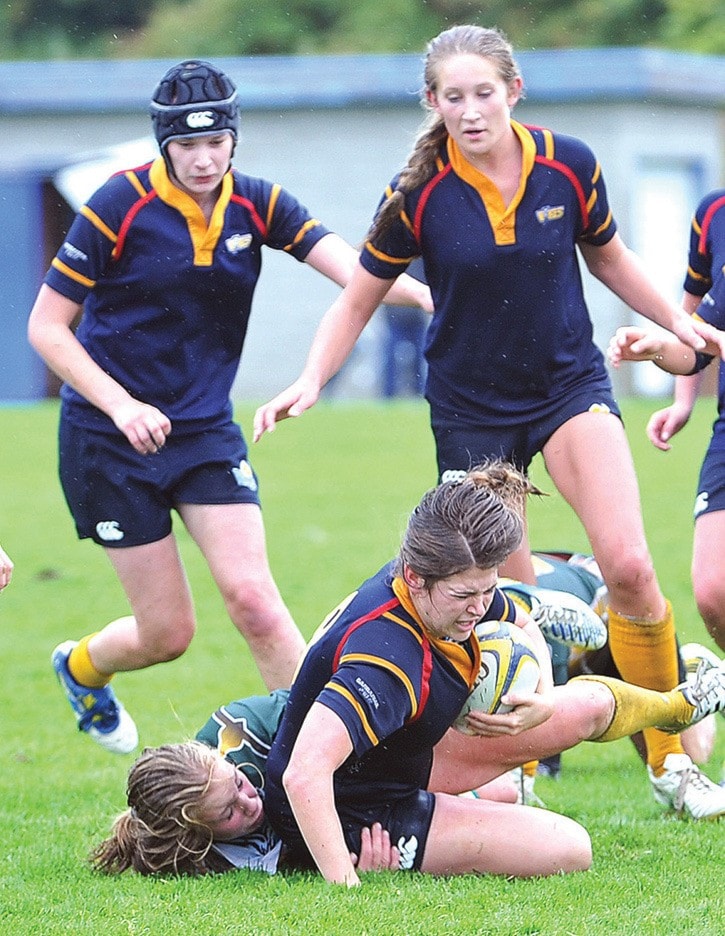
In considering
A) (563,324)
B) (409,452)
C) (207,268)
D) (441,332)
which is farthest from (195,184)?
(409,452)

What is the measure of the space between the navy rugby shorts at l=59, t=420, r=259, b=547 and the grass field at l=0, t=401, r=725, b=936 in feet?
3.25

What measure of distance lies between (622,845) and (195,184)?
2636 millimetres

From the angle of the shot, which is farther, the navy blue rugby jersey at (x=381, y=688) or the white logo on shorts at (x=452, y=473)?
the white logo on shorts at (x=452, y=473)

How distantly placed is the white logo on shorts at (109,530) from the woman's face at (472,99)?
180 centimetres

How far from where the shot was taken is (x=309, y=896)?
430 cm

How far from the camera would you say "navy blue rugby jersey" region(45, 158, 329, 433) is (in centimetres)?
566

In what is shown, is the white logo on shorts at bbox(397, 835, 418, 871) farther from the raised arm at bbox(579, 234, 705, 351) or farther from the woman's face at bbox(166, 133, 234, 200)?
the woman's face at bbox(166, 133, 234, 200)

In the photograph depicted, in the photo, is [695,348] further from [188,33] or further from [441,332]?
[188,33]

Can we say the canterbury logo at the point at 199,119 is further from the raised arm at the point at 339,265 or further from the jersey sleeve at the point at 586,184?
the jersey sleeve at the point at 586,184

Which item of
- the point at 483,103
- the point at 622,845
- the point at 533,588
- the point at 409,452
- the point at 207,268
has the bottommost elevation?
the point at 409,452

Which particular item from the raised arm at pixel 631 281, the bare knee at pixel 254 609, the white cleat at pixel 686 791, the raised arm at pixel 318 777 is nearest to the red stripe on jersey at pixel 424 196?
the raised arm at pixel 631 281

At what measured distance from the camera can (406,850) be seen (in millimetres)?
4660

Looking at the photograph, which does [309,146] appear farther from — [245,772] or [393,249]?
[245,772]

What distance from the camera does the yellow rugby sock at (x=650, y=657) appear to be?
5523 millimetres
